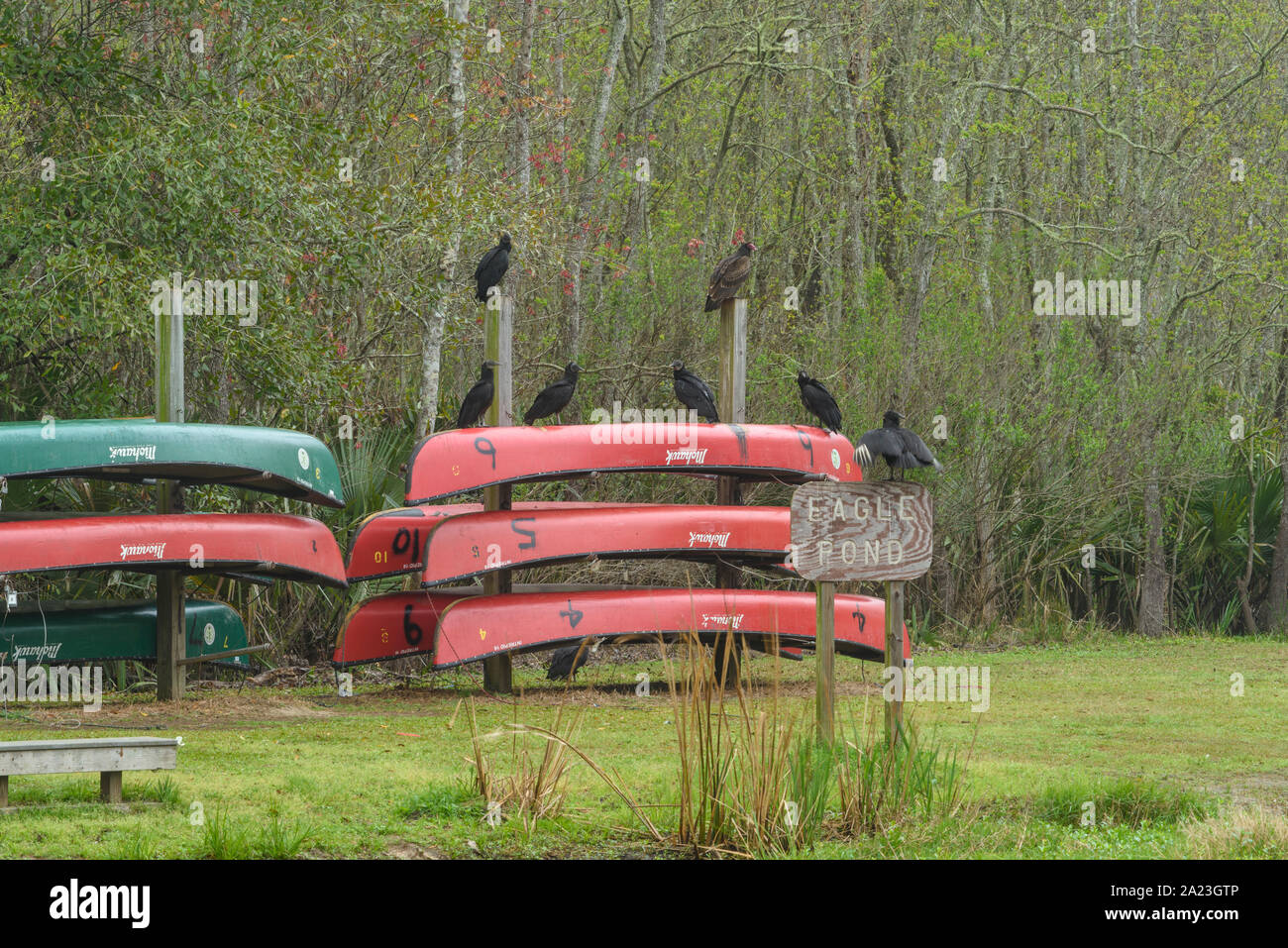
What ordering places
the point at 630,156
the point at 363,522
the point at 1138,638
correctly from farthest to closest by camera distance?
the point at 630,156 → the point at 1138,638 → the point at 363,522

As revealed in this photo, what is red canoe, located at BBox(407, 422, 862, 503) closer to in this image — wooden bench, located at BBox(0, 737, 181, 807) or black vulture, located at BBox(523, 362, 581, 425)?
black vulture, located at BBox(523, 362, 581, 425)

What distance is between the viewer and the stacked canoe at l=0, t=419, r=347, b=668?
10.7 metres

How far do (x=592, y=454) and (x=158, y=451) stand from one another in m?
3.24

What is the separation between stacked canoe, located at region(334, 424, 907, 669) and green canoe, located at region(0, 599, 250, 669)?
1.45 metres

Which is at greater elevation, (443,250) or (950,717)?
(443,250)

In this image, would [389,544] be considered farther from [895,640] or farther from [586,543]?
[895,640]

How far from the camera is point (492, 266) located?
12367mm

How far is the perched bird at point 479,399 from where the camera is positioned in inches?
484

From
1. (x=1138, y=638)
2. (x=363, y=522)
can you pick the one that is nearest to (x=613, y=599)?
(x=363, y=522)

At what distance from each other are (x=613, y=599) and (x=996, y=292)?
475 inches

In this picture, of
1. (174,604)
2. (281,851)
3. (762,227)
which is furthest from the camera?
(762,227)

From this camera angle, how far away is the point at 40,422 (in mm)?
10852

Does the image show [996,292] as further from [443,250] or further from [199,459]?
[199,459]

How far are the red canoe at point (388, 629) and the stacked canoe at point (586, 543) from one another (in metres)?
0.01
